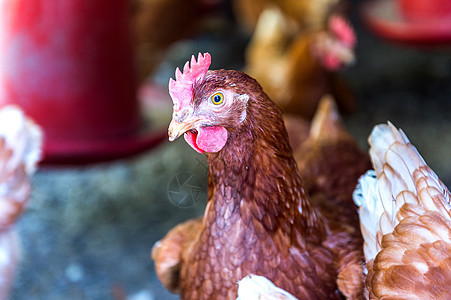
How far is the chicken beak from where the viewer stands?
89 cm

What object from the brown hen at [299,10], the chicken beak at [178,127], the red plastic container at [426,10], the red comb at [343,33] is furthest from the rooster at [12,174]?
the brown hen at [299,10]

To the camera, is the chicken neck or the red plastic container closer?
the chicken neck

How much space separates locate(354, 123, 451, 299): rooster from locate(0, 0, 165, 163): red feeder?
3.43ft

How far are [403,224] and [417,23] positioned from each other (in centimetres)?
165

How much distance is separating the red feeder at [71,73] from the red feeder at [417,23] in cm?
115

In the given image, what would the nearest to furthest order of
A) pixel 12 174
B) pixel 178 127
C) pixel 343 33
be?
1. pixel 178 127
2. pixel 12 174
3. pixel 343 33

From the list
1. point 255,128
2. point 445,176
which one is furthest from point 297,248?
point 445,176

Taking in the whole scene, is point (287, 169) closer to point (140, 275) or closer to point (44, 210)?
point (140, 275)

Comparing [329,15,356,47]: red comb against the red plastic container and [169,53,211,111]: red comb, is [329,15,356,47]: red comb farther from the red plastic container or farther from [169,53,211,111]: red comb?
[169,53,211,111]: red comb

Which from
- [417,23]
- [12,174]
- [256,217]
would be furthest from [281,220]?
[417,23]

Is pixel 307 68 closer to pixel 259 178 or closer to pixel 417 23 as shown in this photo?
pixel 417 23

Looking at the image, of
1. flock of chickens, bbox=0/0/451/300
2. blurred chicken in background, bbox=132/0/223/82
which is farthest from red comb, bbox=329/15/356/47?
flock of chickens, bbox=0/0/451/300

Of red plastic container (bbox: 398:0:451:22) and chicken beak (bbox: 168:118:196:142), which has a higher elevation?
red plastic container (bbox: 398:0:451:22)

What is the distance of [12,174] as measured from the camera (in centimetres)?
151
